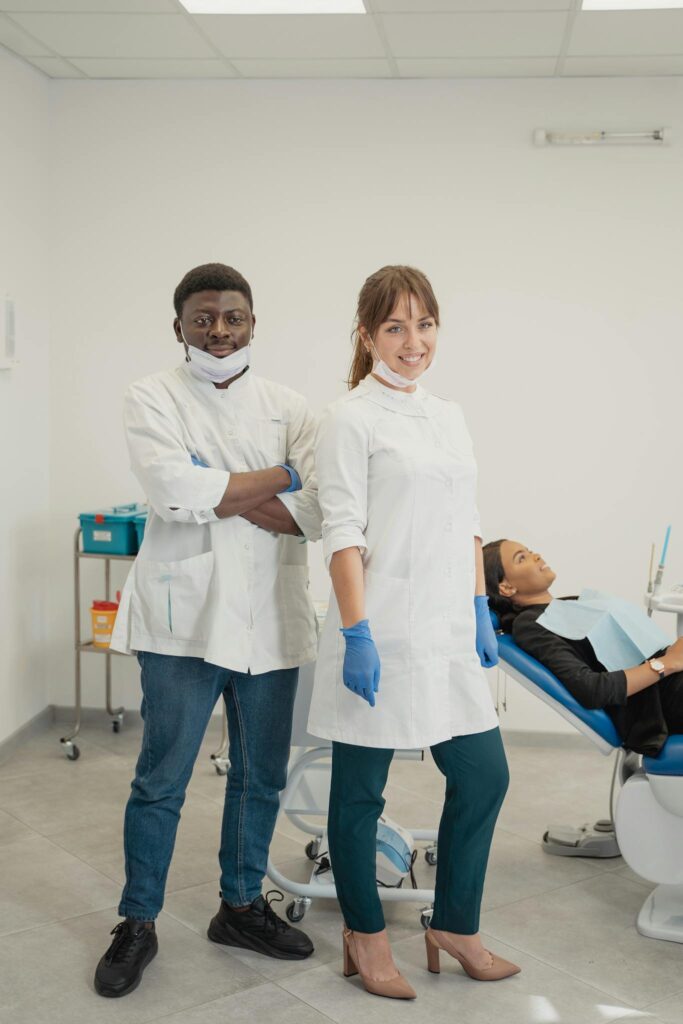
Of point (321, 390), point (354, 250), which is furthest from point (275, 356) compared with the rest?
point (354, 250)

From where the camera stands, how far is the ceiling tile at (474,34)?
3369 millimetres

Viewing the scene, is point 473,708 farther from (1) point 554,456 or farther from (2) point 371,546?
(1) point 554,456

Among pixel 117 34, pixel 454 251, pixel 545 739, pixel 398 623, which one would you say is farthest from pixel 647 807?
pixel 117 34

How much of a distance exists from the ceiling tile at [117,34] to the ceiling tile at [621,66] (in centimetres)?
122

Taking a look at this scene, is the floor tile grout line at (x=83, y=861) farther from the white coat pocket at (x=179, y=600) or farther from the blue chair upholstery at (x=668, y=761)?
the blue chair upholstery at (x=668, y=761)

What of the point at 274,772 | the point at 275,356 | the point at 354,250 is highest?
the point at 354,250

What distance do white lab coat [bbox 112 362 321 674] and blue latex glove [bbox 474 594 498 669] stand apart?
1.20ft

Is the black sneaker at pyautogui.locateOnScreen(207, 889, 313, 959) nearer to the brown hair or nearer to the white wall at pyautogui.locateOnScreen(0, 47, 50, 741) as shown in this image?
the brown hair

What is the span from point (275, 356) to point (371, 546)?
82.9 inches

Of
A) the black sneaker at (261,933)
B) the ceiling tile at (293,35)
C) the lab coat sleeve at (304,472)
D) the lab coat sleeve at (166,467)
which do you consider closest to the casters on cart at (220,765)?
the black sneaker at (261,933)

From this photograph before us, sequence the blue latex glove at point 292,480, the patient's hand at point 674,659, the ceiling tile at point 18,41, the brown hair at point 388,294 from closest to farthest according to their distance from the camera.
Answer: the brown hair at point 388,294 → the blue latex glove at point 292,480 → the patient's hand at point 674,659 → the ceiling tile at point 18,41

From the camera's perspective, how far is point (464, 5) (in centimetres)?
326

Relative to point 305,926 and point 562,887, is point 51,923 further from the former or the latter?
point 562,887

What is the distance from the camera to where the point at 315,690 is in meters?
2.25
